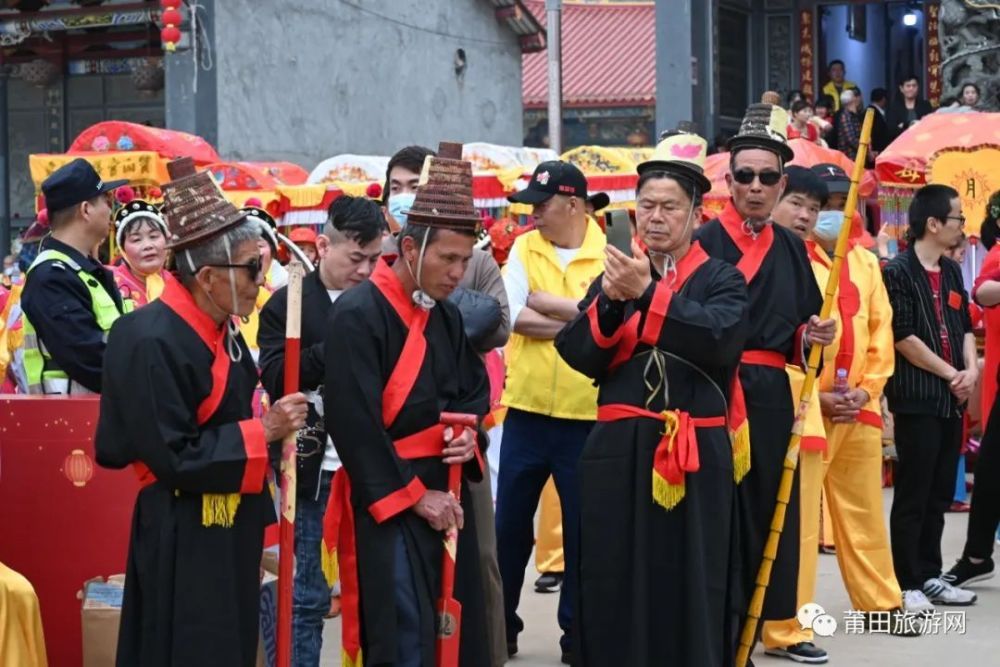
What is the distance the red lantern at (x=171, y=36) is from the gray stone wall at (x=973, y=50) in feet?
27.6

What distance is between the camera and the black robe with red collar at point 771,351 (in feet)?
18.2

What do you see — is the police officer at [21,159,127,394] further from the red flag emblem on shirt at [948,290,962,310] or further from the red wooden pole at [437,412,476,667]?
the red flag emblem on shirt at [948,290,962,310]

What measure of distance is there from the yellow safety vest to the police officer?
1.58 metres

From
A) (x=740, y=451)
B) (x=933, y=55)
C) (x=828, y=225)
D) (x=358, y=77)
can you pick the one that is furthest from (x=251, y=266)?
(x=933, y=55)

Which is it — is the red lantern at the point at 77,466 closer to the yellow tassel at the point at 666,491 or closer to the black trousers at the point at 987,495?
the yellow tassel at the point at 666,491

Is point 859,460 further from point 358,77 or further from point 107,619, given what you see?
point 358,77

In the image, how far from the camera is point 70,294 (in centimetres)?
542

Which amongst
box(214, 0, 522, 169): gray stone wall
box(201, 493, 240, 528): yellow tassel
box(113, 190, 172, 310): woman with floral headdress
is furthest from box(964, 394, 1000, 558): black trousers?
box(214, 0, 522, 169): gray stone wall

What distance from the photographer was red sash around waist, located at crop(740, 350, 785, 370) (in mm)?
5645

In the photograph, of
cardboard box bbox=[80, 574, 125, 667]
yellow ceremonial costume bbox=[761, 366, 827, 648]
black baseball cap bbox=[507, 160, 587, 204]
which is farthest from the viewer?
black baseball cap bbox=[507, 160, 587, 204]

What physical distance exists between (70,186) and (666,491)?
7.51ft

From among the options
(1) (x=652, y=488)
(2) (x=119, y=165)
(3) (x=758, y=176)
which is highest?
(2) (x=119, y=165)

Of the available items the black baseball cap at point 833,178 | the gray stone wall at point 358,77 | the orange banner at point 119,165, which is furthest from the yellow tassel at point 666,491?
the gray stone wall at point 358,77

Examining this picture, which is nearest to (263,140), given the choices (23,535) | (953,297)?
(953,297)
